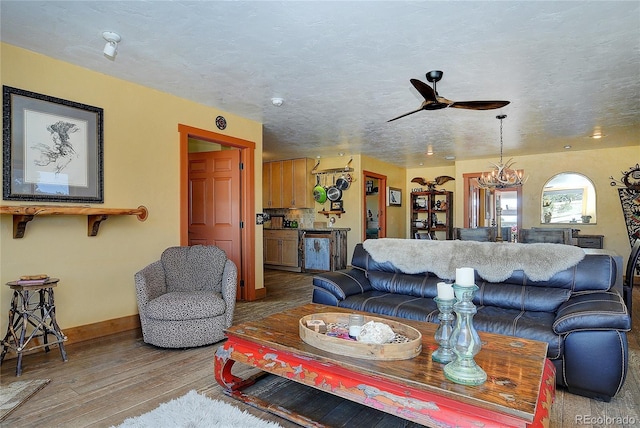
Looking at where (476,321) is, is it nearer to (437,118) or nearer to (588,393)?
(588,393)

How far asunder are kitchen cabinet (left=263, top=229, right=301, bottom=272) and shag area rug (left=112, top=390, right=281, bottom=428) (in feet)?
17.8

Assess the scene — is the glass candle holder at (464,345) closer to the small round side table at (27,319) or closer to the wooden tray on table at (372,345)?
the wooden tray on table at (372,345)

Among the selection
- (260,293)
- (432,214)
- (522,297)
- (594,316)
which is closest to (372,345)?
(594,316)

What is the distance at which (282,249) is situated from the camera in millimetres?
7730

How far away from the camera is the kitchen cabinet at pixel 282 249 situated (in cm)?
752

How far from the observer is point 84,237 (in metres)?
3.27

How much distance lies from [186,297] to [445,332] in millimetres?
2226

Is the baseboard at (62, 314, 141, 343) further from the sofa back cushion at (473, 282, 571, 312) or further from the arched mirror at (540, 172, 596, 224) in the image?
the arched mirror at (540, 172, 596, 224)

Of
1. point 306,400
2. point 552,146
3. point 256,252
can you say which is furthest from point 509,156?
point 306,400

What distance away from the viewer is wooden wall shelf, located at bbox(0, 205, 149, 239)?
2643mm

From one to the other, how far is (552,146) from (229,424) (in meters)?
7.01

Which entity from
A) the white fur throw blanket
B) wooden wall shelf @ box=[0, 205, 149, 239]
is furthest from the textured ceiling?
the white fur throw blanket

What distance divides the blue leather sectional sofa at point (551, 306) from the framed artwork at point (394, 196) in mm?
5323

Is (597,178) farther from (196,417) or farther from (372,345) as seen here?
(196,417)
